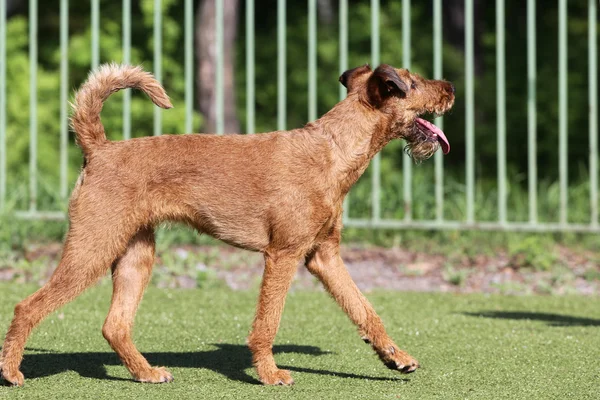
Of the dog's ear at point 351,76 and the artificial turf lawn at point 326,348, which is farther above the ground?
the dog's ear at point 351,76

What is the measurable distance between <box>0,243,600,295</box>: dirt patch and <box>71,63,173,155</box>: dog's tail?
2.90 metres

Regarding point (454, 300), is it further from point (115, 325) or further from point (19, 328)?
point (19, 328)

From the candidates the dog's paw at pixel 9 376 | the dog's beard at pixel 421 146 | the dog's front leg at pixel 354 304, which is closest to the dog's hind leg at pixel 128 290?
the dog's paw at pixel 9 376

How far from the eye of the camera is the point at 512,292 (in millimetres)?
7781

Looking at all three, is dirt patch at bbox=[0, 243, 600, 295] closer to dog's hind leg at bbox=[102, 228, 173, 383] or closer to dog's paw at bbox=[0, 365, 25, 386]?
dog's hind leg at bbox=[102, 228, 173, 383]

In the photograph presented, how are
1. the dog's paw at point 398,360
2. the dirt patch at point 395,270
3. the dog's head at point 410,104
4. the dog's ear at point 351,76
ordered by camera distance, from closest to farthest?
the dog's paw at point 398,360, the dog's head at point 410,104, the dog's ear at point 351,76, the dirt patch at point 395,270

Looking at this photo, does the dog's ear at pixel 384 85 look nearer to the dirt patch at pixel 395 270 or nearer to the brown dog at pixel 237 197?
the brown dog at pixel 237 197

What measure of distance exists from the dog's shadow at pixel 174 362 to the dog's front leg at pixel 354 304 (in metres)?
0.13

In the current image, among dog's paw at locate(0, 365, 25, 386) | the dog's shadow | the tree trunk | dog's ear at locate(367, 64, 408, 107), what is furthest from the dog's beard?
the tree trunk

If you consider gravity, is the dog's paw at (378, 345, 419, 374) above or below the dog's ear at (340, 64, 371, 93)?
below

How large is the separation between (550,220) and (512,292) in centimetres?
205

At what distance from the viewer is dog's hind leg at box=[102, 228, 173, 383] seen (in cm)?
494

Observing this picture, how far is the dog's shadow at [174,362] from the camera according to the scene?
4.96 metres

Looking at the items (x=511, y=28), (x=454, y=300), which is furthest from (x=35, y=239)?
(x=511, y=28)
